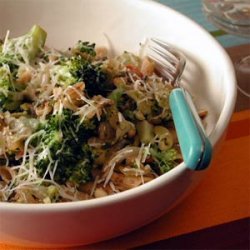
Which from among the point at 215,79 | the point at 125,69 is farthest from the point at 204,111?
the point at 125,69

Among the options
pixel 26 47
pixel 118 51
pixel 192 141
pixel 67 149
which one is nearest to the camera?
pixel 192 141

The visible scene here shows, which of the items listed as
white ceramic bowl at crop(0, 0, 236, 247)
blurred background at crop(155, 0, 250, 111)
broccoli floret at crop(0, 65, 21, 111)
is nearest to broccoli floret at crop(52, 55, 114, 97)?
broccoli floret at crop(0, 65, 21, 111)

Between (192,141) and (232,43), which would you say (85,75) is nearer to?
(192,141)

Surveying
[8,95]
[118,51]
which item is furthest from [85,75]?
[118,51]

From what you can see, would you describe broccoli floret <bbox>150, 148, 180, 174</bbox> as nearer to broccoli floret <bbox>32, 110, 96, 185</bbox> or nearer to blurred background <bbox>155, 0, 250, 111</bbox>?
broccoli floret <bbox>32, 110, 96, 185</bbox>

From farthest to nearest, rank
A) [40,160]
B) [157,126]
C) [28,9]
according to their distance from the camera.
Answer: [28,9] → [157,126] → [40,160]

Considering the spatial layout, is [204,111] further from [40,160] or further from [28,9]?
[28,9]
